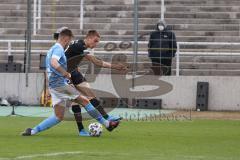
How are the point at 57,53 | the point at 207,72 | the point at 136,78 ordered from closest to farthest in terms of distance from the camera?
the point at 57,53 < the point at 136,78 < the point at 207,72

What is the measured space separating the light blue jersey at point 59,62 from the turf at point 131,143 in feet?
3.00

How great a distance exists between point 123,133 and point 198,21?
45.7 feet

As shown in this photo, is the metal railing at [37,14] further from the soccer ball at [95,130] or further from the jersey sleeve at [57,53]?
the jersey sleeve at [57,53]

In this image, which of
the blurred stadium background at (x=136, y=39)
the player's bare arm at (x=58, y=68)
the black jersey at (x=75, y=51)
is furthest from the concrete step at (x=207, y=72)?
the player's bare arm at (x=58, y=68)

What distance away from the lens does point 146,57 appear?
2448 cm

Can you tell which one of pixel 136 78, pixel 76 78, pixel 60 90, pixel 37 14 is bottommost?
pixel 136 78

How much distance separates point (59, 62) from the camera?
14.3m

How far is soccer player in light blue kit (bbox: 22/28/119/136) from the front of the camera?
1429 cm

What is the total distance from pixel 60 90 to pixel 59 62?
1.85ft

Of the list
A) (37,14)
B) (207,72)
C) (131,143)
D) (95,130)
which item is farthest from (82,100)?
(37,14)

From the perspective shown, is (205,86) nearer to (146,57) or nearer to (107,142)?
(146,57)

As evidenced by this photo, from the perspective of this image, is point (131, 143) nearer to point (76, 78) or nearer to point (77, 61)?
point (76, 78)

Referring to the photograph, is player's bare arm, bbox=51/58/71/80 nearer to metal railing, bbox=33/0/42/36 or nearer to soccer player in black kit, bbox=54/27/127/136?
soccer player in black kit, bbox=54/27/127/136

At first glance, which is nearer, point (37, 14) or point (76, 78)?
point (76, 78)
